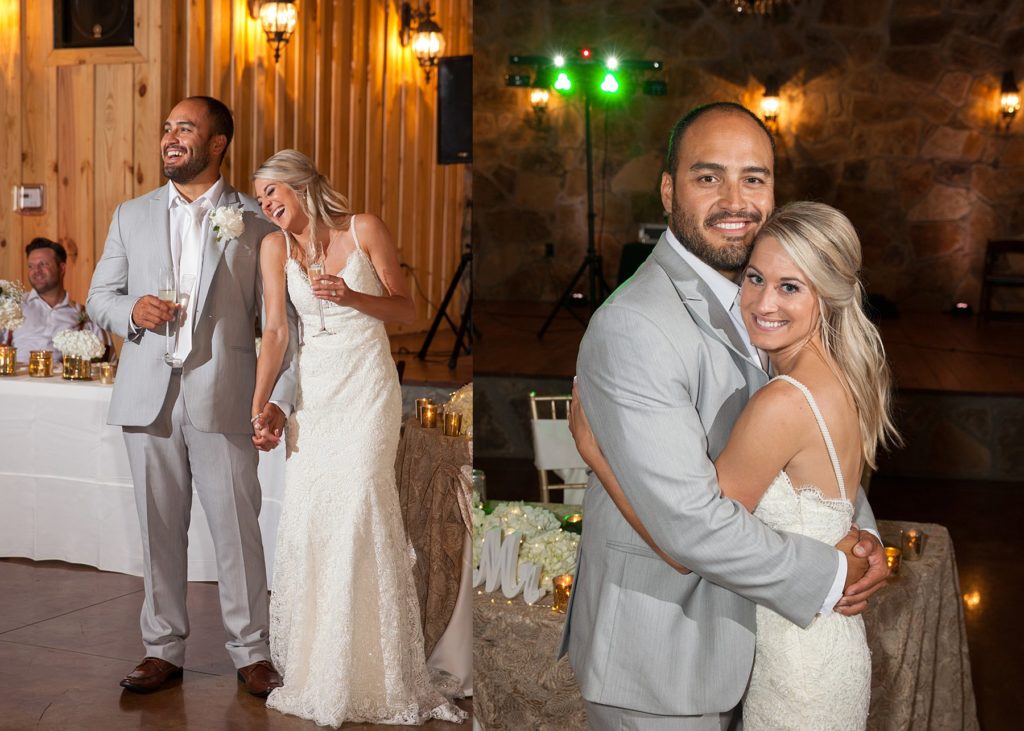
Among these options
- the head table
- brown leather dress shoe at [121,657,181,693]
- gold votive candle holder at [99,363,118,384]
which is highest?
gold votive candle holder at [99,363,118,384]

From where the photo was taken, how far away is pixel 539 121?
2068 millimetres

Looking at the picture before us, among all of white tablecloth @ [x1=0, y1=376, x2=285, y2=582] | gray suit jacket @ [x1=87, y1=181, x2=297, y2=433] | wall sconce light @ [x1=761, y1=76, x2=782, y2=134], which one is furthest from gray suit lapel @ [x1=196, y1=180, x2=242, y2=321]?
wall sconce light @ [x1=761, y1=76, x2=782, y2=134]

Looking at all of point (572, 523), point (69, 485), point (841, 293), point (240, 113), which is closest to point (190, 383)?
point (69, 485)

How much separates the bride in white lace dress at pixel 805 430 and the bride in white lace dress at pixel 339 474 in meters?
1.07

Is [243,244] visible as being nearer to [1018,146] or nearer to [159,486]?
[159,486]

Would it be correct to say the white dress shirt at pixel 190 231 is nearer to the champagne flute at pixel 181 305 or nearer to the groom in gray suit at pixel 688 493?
the champagne flute at pixel 181 305

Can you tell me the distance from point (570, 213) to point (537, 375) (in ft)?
1.81

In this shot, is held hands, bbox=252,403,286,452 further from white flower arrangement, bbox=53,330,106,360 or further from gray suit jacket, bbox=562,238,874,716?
gray suit jacket, bbox=562,238,874,716

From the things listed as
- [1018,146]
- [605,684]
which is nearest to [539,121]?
[605,684]

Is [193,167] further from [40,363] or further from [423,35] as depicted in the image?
[40,363]

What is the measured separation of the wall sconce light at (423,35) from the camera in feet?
7.85

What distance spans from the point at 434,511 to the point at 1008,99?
3135mm

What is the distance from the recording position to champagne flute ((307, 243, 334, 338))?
7.71ft

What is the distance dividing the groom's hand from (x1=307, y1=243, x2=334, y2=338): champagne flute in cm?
135
